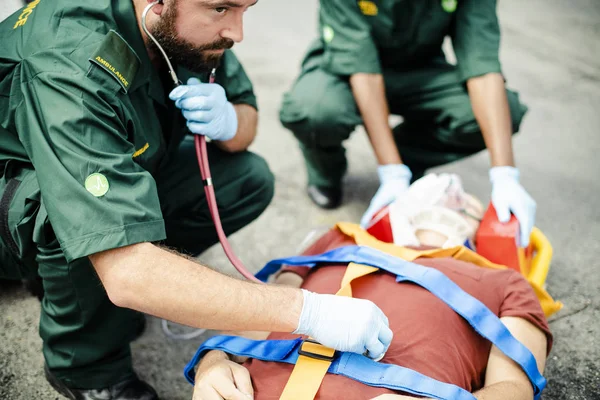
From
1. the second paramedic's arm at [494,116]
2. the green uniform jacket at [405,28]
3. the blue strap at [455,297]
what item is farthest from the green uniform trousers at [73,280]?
the second paramedic's arm at [494,116]

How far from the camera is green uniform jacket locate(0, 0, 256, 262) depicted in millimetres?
1083

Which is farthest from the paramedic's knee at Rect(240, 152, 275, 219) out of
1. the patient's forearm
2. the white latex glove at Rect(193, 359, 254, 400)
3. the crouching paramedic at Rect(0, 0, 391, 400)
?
the patient's forearm

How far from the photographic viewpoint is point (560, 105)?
11.4 feet

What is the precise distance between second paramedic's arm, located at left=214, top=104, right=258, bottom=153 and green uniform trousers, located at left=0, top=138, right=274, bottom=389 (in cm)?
16

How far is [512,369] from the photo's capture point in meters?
1.29

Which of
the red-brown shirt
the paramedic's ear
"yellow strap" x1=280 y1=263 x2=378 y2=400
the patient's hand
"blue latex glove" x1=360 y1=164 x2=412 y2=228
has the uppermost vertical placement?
the paramedic's ear

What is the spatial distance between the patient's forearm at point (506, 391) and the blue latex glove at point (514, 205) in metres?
0.66

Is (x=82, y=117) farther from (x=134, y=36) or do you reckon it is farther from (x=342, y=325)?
(x=342, y=325)

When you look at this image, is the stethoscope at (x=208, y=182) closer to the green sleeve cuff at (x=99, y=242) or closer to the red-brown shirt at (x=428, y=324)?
the red-brown shirt at (x=428, y=324)

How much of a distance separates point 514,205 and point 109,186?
137 cm

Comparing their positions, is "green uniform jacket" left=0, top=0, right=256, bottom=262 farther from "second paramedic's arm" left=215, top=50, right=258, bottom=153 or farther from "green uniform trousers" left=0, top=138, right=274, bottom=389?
"second paramedic's arm" left=215, top=50, right=258, bottom=153

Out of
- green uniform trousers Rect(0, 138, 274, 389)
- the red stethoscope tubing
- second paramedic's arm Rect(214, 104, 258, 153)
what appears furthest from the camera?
second paramedic's arm Rect(214, 104, 258, 153)

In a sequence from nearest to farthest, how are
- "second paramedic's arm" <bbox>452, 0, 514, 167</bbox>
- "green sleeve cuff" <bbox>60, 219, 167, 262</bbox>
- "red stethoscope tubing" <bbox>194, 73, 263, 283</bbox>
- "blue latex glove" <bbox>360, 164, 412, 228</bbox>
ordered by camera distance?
1. "green sleeve cuff" <bbox>60, 219, 167, 262</bbox>
2. "red stethoscope tubing" <bbox>194, 73, 263, 283</bbox>
3. "blue latex glove" <bbox>360, 164, 412, 228</bbox>
4. "second paramedic's arm" <bbox>452, 0, 514, 167</bbox>

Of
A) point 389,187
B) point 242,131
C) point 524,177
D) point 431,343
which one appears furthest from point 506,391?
point 524,177
